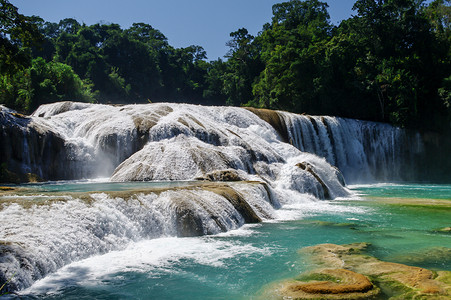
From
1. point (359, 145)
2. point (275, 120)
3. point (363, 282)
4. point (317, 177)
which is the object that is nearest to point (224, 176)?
point (317, 177)

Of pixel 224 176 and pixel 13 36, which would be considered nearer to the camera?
pixel 13 36

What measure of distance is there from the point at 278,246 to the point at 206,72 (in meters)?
60.5

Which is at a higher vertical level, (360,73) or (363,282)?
(360,73)

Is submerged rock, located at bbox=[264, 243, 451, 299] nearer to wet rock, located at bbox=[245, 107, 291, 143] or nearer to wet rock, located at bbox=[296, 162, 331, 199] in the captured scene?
wet rock, located at bbox=[296, 162, 331, 199]

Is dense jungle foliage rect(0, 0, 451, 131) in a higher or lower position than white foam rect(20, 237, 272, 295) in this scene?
higher

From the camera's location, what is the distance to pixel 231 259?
7.41 m

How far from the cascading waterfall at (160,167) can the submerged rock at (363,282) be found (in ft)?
12.3

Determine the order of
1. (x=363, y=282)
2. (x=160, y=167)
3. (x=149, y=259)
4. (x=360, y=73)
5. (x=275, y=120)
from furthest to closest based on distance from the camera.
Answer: (x=360, y=73) < (x=275, y=120) < (x=160, y=167) < (x=149, y=259) < (x=363, y=282)

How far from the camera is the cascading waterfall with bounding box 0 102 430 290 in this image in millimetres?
7145

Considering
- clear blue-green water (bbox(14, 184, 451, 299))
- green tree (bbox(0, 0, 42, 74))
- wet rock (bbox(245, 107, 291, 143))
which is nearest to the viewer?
clear blue-green water (bbox(14, 184, 451, 299))

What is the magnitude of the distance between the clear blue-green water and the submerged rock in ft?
1.42

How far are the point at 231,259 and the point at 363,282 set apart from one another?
2.65 m

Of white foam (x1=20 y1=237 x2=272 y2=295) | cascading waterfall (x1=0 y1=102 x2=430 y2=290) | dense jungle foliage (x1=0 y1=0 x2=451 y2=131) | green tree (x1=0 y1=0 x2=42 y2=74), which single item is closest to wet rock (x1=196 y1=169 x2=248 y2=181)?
cascading waterfall (x1=0 y1=102 x2=430 y2=290)

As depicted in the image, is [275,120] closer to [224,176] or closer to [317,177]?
[317,177]
